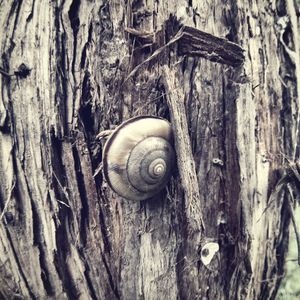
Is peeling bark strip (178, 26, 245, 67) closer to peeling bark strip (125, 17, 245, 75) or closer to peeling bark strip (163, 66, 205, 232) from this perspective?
peeling bark strip (125, 17, 245, 75)

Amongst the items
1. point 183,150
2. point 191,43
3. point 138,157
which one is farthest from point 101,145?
point 191,43

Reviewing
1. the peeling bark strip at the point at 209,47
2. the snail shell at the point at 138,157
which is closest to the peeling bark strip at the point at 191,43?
the peeling bark strip at the point at 209,47

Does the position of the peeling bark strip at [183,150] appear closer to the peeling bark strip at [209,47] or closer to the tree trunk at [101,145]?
the tree trunk at [101,145]

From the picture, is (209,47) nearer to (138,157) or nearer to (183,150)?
(183,150)

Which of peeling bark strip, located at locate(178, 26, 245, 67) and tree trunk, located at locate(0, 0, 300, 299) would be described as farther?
peeling bark strip, located at locate(178, 26, 245, 67)

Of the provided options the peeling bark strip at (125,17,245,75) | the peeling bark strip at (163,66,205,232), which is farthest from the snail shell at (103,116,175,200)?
the peeling bark strip at (125,17,245,75)
